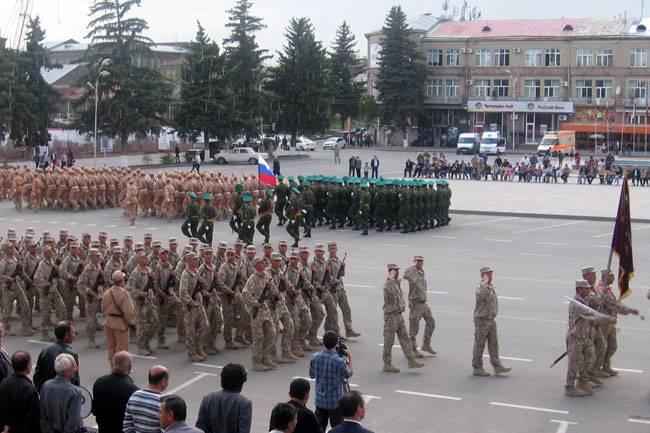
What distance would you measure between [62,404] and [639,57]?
7448cm

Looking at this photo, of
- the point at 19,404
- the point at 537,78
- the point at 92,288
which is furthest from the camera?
the point at 537,78

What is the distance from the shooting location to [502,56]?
8056cm

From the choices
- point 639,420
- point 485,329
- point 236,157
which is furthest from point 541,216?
point 236,157

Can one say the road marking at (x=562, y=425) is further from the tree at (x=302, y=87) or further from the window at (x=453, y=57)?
the window at (x=453, y=57)

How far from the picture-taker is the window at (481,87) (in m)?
82.1

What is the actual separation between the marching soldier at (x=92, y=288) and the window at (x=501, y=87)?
69.6 meters

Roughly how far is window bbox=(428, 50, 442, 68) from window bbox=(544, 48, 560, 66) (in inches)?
357

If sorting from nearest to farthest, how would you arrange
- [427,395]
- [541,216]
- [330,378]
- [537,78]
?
[330,378], [427,395], [541,216], [537,78]

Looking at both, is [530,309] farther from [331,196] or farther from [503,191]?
[503,191]

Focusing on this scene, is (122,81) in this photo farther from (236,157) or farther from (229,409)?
(229,409)

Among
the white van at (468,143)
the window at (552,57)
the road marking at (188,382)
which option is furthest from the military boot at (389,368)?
the window at (552,57)

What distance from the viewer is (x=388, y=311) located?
1312 centimetres

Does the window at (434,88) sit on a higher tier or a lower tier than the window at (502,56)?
lower

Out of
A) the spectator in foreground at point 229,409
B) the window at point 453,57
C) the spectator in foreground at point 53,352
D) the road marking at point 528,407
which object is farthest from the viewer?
the window at point 453,57
